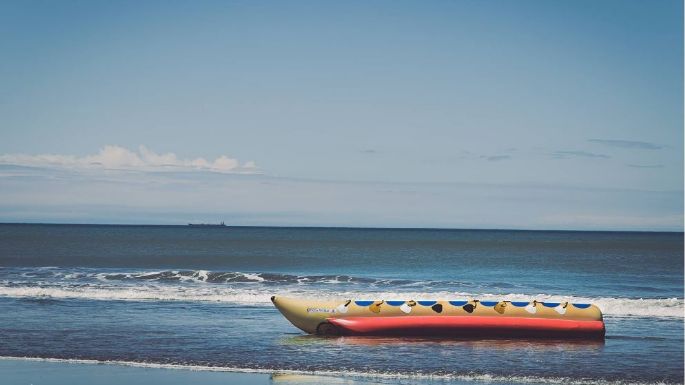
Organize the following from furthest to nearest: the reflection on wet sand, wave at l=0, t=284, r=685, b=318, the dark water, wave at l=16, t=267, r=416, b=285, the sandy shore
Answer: wave at l=16, t=267, r=416, b=285
wave at l=0, t=284, r=685, b=318
the reflection on wet sand
the dark water
the sandy shore

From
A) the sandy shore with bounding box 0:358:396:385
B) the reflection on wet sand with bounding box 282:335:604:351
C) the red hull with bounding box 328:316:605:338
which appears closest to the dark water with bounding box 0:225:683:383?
the reflection on wet sand with bounding box 282:335:604:351

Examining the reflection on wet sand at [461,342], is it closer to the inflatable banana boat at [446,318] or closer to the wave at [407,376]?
the inflatable banana boat at [446,318]

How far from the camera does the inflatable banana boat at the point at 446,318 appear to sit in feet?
61.2

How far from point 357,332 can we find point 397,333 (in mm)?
914

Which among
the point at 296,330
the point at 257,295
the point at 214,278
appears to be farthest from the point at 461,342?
the point at 214,278

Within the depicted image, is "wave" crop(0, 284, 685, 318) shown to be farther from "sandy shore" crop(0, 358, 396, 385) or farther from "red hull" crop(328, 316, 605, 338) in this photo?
"sandy shore" crop(0, 358, 396, 385)

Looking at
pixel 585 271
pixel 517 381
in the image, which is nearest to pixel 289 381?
pixel 517 381

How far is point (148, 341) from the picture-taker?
18047 mm

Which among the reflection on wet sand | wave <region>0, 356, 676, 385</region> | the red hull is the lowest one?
wave <region>0, 356, 676, 385</region>

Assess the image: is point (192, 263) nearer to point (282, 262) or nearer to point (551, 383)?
point (282, 262)

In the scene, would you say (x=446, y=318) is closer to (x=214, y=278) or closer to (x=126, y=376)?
(x=126, y=376)

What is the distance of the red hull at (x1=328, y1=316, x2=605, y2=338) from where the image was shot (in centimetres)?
1862

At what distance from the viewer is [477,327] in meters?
18.6

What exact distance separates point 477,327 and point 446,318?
725 millimetres
